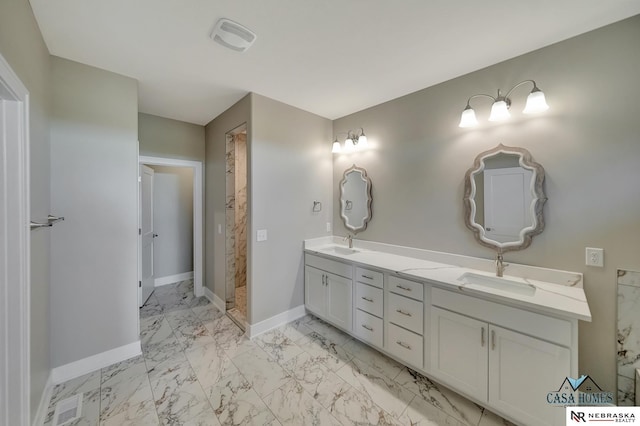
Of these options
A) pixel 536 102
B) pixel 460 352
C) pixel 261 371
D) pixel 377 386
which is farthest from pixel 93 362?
pixel 536 102

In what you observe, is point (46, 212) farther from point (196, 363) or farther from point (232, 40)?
point (232, 40)

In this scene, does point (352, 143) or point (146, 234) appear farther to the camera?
point (146, 234)

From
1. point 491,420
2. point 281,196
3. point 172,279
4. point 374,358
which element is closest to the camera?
point 491,420

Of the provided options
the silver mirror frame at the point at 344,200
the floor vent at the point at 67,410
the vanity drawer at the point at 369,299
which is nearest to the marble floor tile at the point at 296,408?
the vanity drawer at the point at 369,299

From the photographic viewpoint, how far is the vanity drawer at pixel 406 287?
193 cm

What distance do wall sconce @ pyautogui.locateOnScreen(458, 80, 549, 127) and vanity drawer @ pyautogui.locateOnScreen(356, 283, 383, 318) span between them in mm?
1714

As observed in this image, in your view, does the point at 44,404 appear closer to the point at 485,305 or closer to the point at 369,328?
the point at 369,328

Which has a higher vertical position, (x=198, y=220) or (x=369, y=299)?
(x=198, y=220)

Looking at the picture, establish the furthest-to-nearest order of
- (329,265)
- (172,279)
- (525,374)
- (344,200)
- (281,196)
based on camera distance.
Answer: (172,279), (344,200), (281,196), (329,265), (525,374)

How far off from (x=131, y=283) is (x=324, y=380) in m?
1.99

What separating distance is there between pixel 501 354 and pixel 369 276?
108cm

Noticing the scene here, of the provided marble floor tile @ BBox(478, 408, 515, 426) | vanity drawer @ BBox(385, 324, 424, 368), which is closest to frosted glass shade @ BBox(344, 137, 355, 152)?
vanity drawer @ BBox(385, 324, 424, 368)

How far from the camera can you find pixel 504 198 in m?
1.97

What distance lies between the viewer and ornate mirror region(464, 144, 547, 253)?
71.6 inches
